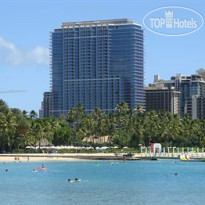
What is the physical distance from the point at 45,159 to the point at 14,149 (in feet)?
89.3

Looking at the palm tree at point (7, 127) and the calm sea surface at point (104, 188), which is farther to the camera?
the palm tree at point (7, 127)

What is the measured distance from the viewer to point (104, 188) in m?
93.9

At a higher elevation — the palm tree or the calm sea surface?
the palm tree

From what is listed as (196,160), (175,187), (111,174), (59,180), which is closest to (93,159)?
(196,160)

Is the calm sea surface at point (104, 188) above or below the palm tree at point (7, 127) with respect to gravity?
below

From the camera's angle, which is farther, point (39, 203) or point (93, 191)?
point (93, 191)

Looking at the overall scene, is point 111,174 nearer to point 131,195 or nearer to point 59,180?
point 59,180

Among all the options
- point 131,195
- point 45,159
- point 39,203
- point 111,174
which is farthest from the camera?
point 45,159

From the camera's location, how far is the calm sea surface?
79125 millimetres

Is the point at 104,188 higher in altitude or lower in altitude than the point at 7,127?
lower

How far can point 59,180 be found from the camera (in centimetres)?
11019

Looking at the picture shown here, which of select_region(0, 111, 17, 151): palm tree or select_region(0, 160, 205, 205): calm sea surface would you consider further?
select_region(0, 111, 17, 151): palm tree

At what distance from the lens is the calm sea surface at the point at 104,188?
7912 centimetres

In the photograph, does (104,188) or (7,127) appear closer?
(104,188)
